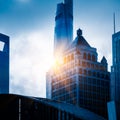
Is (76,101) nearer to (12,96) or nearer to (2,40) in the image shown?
(2,40)

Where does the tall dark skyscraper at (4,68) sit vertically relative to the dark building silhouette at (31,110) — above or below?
above

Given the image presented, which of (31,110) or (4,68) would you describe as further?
(4,68)

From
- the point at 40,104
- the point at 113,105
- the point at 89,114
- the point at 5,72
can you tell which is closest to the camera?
the point at 113,105

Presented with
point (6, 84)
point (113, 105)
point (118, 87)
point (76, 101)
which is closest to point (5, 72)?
point (6, 84)

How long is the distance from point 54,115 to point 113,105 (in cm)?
1553

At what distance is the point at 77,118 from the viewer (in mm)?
96562

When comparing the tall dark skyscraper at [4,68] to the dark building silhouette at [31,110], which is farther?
the tall dark skyscraper at [4,68]

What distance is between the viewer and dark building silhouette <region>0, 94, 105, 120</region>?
295 ft

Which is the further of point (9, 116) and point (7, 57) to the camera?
point (7, 57)

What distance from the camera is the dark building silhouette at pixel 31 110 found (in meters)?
89.9

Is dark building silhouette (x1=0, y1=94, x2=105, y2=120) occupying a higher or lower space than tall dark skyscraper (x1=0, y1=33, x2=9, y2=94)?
lower

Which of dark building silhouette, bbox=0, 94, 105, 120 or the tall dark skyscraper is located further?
the tall dark skyscraper

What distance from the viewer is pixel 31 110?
3632 inches

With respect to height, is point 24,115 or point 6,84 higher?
point 6,84
